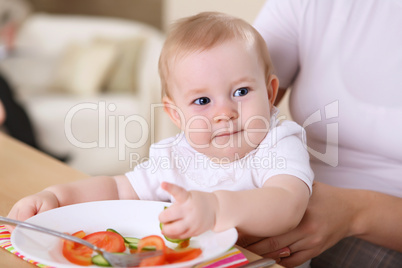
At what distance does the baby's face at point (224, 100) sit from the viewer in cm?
92

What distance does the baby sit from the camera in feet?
2.97

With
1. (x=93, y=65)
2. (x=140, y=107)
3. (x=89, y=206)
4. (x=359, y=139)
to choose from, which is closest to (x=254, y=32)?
(x=359, y=139)

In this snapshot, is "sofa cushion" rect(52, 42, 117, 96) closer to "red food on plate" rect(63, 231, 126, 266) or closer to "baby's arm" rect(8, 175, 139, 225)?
"baby's arm" rect(8, 175, 139, 225)

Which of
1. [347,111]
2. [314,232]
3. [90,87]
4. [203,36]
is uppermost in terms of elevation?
[90,87]

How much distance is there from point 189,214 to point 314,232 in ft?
1.09

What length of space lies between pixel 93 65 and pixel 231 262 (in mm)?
3174

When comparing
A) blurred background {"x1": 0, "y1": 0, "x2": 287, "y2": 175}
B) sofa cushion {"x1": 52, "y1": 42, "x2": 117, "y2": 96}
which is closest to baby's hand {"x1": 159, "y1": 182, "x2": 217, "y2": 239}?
blurred background {"x1": 0, "y1": 0, "x2": 287, "y2": 175}

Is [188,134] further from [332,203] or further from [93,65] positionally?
[93,65]

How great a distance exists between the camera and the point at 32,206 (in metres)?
0.89

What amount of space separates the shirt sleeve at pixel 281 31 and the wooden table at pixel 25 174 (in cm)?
56

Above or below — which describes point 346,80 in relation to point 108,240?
above

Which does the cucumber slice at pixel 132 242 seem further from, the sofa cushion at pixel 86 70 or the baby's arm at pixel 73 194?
the sofa cushion at pixel 86 70

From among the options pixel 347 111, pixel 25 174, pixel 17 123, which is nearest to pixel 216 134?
pixel 347 111

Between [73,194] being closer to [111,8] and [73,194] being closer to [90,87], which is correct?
[90,87]
